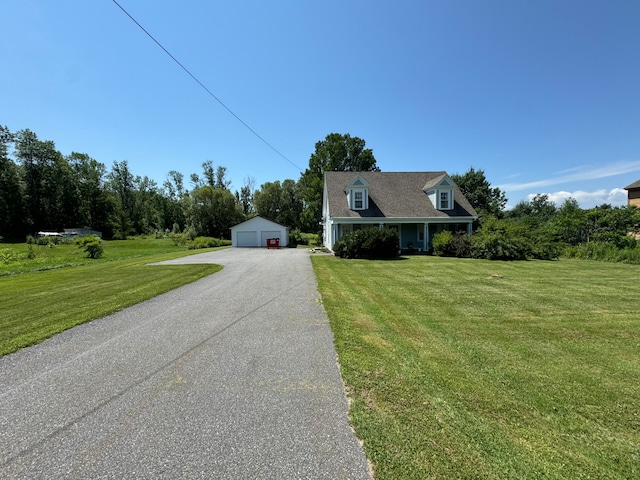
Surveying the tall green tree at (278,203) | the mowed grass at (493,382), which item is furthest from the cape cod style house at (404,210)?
the tall green tree at (278,203)

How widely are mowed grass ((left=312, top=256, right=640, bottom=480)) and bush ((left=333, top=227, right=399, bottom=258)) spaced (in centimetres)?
940

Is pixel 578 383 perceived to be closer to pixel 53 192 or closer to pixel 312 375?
pixel 312 375

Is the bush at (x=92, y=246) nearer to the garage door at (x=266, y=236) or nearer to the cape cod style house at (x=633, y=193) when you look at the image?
the garage door at (x=266, y=236)

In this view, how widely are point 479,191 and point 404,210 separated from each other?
55.1 feet

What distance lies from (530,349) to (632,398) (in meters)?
1.39

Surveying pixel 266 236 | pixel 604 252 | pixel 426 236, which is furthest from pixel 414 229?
pixel 266 236

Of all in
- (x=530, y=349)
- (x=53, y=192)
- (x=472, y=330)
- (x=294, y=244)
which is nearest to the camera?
(x=530, y=349)

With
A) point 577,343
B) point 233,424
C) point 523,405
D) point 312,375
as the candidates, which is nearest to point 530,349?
point 577,343

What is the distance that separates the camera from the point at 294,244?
1341 inches

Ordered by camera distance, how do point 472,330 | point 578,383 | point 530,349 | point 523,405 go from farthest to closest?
point 472,330, point 530,349, point 578,383, point 523,405

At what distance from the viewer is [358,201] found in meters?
23.0

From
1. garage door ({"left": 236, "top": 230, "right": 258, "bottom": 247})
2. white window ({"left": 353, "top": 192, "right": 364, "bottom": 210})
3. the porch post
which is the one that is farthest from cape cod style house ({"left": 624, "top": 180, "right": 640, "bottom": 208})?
garage door ({"left": 236, "top": 230, "right": 258, "bottom": 247})

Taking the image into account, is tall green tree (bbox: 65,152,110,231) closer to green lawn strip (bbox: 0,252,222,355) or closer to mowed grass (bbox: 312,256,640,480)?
green lawn strip (bbox: 0,252,222,355)

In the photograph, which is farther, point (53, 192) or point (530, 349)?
point (53, 192)
